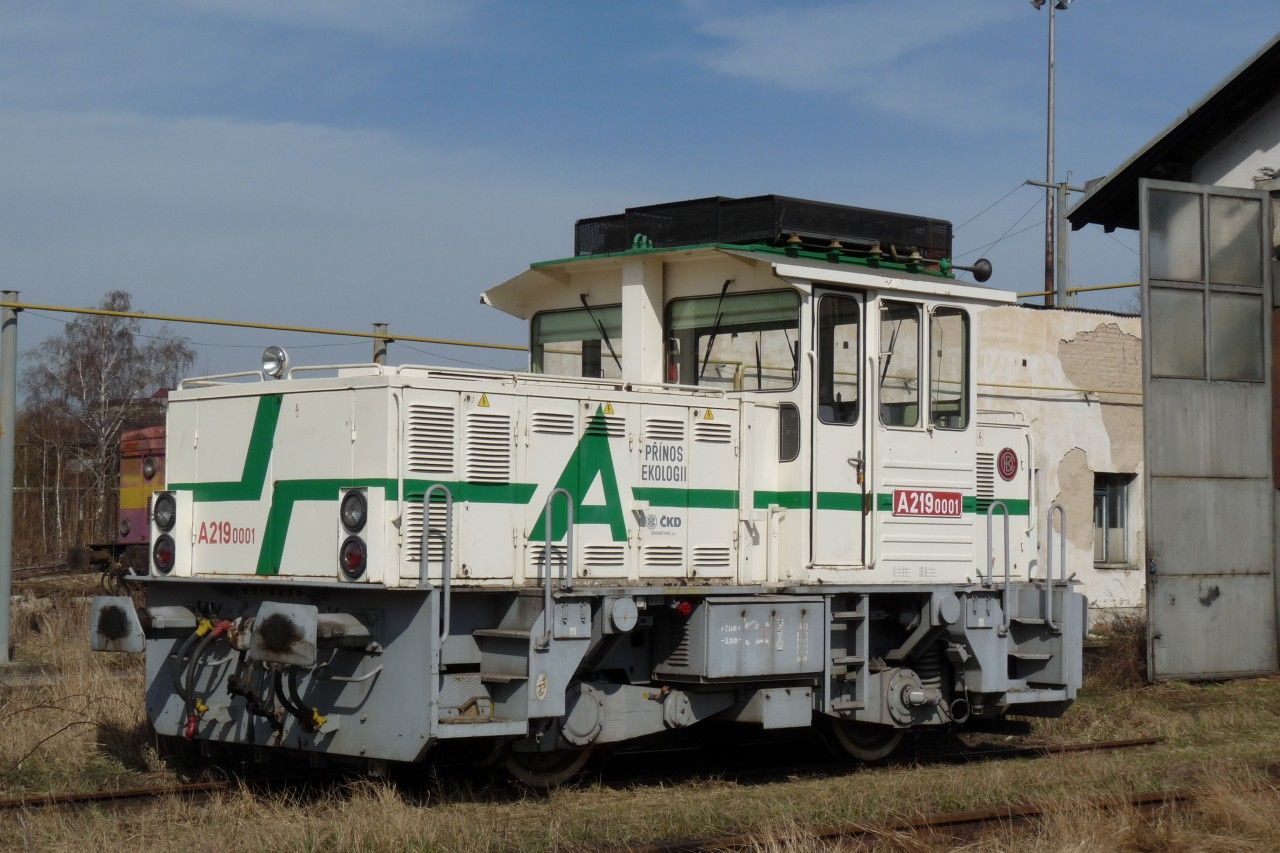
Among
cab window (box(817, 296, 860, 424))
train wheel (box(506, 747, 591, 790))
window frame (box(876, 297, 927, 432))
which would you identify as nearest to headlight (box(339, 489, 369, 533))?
train wheel (box(506, 747, 591, 790))

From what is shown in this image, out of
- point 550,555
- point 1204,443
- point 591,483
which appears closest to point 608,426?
point 591,483

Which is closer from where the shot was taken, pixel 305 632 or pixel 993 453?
pixel 305 632

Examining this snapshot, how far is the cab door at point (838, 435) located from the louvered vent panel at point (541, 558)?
1.84 metres

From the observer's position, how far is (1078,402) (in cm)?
2134

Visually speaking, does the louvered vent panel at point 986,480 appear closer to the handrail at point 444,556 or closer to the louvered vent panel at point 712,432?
the louvered vent panel at point 712,432

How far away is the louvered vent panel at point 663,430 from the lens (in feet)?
30.2

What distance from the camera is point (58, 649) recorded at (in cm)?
1567

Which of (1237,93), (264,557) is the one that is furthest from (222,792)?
(1237,93)

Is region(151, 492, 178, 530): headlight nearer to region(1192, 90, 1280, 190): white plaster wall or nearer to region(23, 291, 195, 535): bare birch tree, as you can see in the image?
region(1192, 90, 1280, 190): white plaster wall

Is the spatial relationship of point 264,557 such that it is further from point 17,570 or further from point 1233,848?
point 17,570

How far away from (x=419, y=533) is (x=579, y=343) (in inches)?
108

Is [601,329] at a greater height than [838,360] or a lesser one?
greater

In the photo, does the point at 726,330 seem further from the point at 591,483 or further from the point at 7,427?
the point at 7,427

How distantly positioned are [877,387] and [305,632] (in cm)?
427
